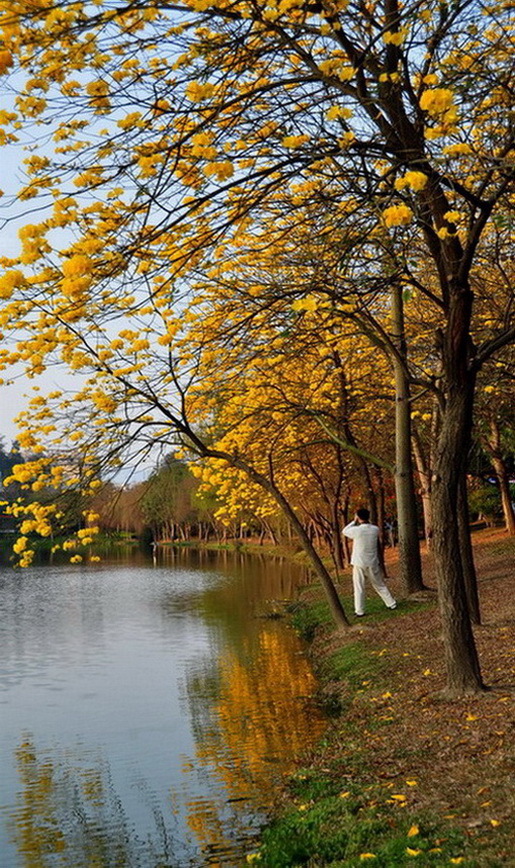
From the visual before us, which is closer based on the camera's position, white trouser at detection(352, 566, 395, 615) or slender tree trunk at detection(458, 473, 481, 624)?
slender tree trunk at detection(458, 473, 481, 624)

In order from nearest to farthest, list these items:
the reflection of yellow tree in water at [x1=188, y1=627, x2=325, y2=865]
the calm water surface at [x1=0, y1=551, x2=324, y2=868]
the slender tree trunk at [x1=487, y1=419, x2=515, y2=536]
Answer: the calm water surface at [x1=0, y1=551, x2=324, y2=868] < the reflection of yellow tree in water at [x1=188, y1=627, x2=325, y2=865] < the slender tree trunk at [x1=487, y1=419, x2=515, y2=536]

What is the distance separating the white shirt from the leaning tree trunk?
24.7 ft

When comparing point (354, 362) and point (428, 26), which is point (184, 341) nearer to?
point (428, 26)

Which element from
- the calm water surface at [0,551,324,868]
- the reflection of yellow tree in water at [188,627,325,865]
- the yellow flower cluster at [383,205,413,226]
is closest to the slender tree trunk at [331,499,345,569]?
the calm water surface at [0,551,324,868]

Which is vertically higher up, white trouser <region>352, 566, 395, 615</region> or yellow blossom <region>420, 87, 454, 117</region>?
yellow blossom <region>420, 87, 454, 117</region>

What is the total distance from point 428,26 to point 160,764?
322 inches

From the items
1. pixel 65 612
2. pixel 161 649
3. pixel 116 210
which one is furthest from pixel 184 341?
pixel 65 612

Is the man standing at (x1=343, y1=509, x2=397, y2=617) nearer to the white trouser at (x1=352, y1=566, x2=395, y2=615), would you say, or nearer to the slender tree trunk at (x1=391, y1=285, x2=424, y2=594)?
the white trouser at (x1=352, y1=566, x2=395, y2=615)

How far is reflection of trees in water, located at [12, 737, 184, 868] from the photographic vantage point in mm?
7199

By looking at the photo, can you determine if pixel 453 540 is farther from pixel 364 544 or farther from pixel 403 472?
pixel 403 472

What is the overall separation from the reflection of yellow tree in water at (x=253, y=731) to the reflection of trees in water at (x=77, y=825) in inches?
18.9

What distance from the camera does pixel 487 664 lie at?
33.9 ft

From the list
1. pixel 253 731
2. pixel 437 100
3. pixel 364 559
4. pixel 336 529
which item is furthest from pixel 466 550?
pixel 336 529

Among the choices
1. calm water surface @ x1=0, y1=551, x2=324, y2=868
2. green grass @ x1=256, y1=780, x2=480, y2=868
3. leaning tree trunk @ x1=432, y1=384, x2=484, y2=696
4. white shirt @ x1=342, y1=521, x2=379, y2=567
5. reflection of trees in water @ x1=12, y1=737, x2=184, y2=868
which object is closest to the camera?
green grass @ x1=256, y1=780, x2=480, y2=868
